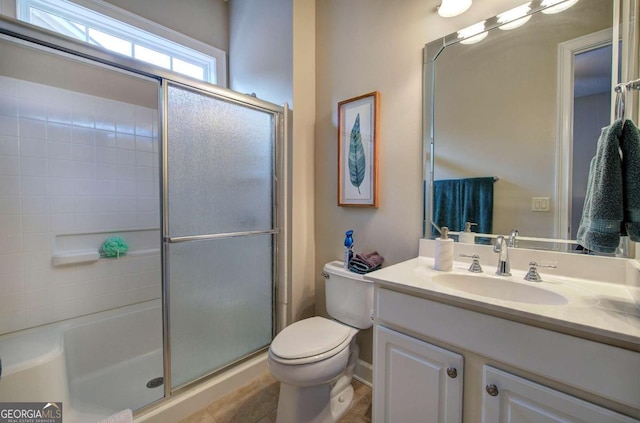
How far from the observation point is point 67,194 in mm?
1722

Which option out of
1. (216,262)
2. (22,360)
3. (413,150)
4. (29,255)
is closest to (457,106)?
(413,150)

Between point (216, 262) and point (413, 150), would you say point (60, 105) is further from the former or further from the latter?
point (413, 150)

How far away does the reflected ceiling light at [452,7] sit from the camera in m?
1.25

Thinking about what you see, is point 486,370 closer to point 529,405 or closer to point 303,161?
point 529,405

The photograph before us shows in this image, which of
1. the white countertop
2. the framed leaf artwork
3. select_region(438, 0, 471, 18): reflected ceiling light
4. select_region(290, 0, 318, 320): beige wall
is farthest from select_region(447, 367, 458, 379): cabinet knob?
select_region(438, 0, 471, 18): reflected ceiling light


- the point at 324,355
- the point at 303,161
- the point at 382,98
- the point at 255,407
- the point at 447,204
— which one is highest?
the point at 382,98

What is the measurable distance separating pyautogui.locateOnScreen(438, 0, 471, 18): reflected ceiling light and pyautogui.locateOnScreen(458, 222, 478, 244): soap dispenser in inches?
40.0

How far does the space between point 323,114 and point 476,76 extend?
0.94m

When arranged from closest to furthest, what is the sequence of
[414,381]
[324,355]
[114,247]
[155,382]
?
[414,381] → [324,355] → [155,382] → [114,247]

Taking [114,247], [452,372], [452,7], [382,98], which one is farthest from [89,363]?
[452,7]

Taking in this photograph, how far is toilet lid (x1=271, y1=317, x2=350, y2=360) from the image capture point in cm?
121

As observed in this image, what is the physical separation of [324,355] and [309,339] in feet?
0.37

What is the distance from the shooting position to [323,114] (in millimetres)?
1874

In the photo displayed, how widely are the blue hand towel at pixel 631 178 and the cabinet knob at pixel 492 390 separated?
1.76 ft
